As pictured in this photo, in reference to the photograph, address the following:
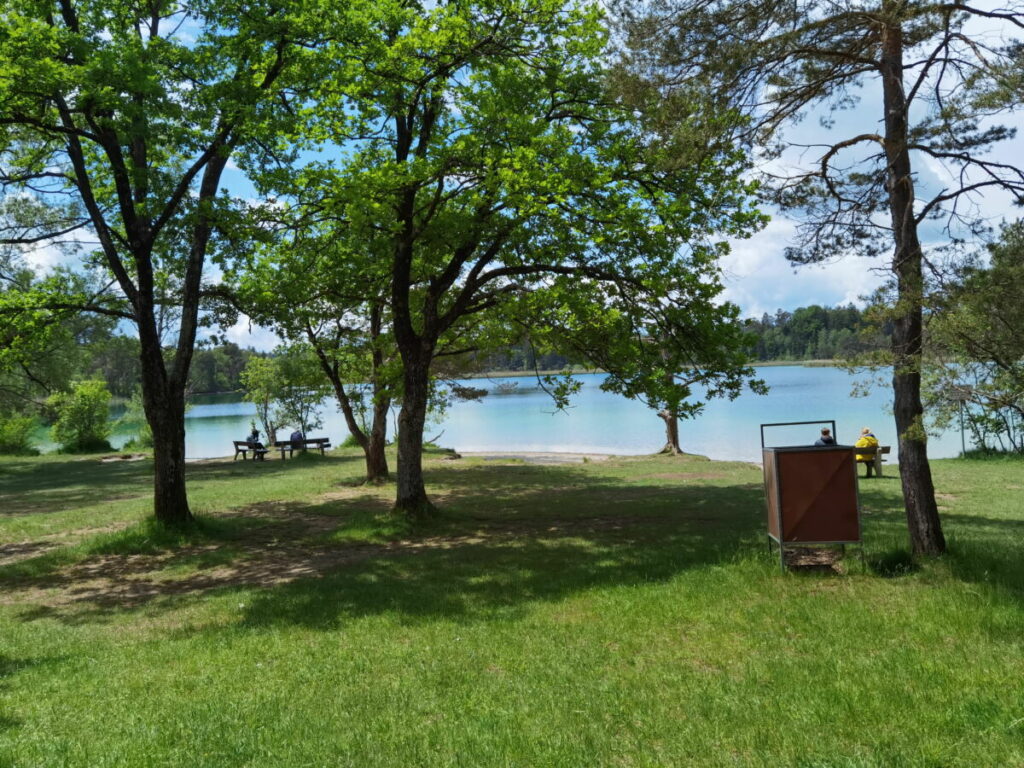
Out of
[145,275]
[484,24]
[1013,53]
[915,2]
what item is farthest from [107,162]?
[1013,53]

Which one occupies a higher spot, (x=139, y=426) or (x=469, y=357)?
(x=469, y=357)

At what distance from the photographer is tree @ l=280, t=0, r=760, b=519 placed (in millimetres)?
10500

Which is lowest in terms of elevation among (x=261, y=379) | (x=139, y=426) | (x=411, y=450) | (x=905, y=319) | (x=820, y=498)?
(x=820, y=498)

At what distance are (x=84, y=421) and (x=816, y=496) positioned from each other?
36.1m

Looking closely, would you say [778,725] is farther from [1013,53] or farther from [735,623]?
[1013,53]

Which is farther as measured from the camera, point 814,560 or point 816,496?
point 814,560

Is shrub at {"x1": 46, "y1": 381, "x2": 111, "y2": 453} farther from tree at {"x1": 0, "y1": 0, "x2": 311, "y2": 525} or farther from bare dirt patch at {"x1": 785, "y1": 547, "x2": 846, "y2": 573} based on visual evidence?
bare dirt patch at {"x1": 785, "y1": 547, "x2": 846, "y2": 573}

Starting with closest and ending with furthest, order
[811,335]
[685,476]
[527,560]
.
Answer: [527,560] < [685,476] < [811,335]

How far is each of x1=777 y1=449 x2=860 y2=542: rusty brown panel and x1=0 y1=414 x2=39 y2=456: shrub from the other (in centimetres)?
3550

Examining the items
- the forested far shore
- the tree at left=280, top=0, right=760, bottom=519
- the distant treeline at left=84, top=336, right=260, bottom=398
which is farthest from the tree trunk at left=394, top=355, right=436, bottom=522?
the distant treeline at left=84, top=336, right=260, bottom=398

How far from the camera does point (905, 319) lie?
7270 mm

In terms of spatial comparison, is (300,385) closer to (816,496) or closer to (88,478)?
(88,478)

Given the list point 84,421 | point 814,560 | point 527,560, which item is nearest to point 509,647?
point 527,560

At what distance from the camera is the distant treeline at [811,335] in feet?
24.3
